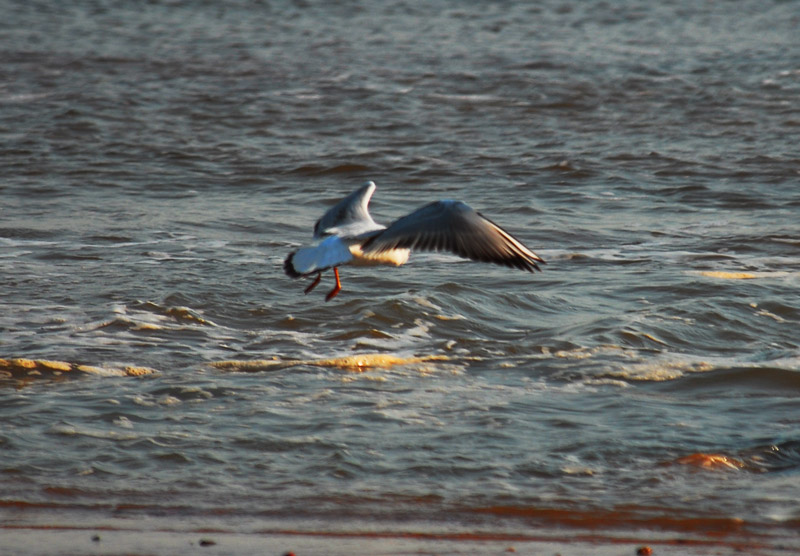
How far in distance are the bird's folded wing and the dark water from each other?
58 cm

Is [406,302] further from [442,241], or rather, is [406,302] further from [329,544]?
[329,544]

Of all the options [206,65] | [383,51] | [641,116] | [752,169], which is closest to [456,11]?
[383,51]

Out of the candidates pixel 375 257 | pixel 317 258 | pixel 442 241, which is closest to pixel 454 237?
pixel 442 241

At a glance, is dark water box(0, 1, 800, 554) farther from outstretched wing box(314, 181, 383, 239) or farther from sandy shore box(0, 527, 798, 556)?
outstretched wing box(314, 181, 383, 239)

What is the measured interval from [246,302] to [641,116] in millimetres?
8063

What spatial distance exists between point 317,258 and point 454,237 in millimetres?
722

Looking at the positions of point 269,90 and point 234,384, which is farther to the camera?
point 269,90

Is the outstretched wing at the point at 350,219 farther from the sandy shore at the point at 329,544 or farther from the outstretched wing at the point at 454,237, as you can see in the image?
the sandy shore at the point at 329,544

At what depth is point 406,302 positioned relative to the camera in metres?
7.62

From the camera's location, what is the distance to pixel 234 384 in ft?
19.5

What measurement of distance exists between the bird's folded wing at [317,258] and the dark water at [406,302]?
0.58 m

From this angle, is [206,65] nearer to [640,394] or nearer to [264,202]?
[264,202]

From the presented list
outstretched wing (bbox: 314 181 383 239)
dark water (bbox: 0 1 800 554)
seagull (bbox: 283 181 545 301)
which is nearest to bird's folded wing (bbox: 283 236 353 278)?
seagull (bbox: 283 181 545 301)

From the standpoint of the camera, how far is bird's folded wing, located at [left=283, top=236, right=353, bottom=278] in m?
5.94
